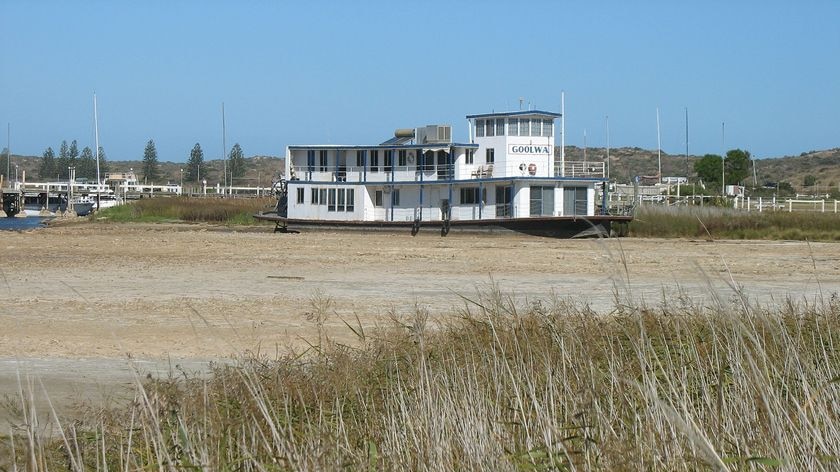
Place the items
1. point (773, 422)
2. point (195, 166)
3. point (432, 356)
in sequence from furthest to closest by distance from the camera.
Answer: point (195, 166)
point (432, 356)
point (773, 422)

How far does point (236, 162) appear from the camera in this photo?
148375 mm

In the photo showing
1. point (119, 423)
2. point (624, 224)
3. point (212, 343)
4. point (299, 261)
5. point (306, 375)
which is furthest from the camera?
point (624, 224)

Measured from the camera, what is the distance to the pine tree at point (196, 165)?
146750 millimetres

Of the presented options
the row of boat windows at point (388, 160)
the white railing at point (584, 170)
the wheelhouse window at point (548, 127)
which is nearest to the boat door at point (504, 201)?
the row of boat windows at point (388, 160)

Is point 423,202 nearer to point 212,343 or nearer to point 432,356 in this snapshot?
point 212,343

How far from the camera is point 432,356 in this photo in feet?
29.2

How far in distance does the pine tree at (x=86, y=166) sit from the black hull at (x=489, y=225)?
116667 millimetres

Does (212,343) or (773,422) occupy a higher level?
(773,422)

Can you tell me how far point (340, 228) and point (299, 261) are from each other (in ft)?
49.9

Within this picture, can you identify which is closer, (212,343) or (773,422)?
(773,422)

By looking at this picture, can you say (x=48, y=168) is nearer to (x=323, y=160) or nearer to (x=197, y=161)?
(x=197, y=161)

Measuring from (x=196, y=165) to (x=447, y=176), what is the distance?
116019 millimetres

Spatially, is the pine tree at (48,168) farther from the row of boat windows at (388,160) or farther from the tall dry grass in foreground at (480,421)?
the tall dry grass in foreground at (480,421)

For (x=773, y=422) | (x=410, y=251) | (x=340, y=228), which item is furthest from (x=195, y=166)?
(x=773, y=422)
